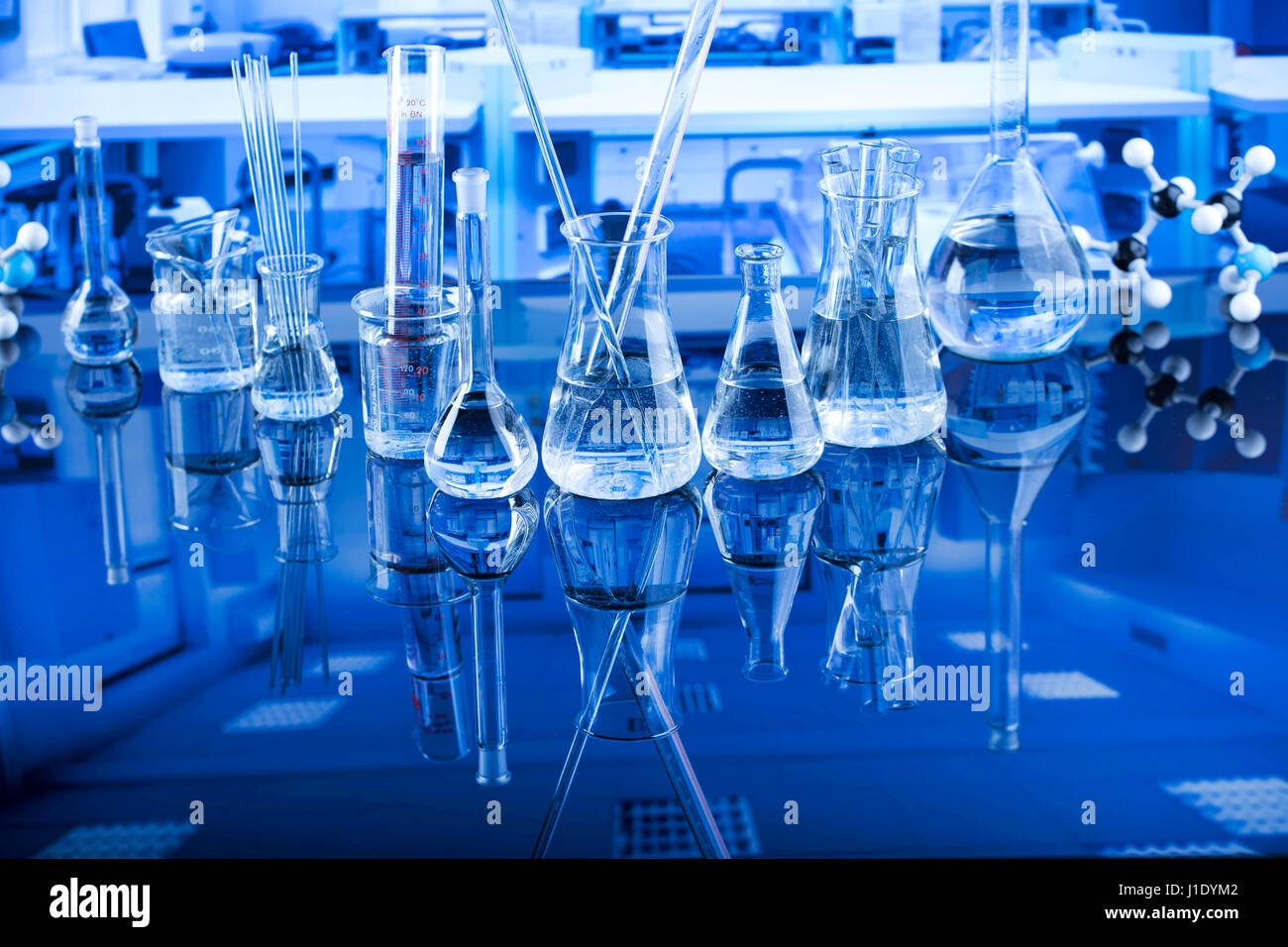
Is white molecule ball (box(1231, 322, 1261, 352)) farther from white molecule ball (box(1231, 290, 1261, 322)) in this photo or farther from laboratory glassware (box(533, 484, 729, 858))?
laboratory glassware (box(533, 484, 729, 858))

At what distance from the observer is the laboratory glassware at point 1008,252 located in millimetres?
1133

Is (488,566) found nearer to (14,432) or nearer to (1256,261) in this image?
(14,432)

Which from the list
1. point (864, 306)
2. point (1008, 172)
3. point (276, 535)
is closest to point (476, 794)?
point (276, 535)

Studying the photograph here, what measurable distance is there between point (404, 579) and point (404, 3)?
4.97m

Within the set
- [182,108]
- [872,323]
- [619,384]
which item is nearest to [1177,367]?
[872,323]

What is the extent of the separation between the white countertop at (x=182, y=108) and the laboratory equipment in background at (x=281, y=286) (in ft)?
8.35

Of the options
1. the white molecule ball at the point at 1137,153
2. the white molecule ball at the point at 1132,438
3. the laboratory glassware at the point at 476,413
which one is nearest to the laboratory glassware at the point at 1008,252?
the white molecule ball at the point at 1132,438

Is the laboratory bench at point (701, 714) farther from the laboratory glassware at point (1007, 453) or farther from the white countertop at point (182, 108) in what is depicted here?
the white countertop at point (182, 108)

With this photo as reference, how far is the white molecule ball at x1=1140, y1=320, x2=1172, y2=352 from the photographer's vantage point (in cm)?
132

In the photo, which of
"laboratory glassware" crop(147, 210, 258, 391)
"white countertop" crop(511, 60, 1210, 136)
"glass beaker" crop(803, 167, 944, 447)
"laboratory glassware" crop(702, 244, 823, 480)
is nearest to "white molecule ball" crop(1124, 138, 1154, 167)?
"glass beaker" crop(803, 167, 944, 447)

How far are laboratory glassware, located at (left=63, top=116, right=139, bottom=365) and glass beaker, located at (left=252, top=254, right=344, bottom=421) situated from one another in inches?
7.4

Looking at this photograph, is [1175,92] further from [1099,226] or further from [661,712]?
[661,712]

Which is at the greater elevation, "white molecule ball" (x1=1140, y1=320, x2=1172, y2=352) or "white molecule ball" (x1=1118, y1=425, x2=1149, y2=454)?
"white molecule ball" (x1=1140, y1=320, x2=1172, y2=352)

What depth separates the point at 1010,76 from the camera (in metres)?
1.13
